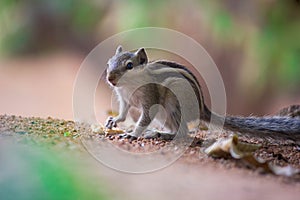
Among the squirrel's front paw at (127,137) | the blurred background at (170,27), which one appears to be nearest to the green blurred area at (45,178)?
the squirrel's front paw at (127,137)

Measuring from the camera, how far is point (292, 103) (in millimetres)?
2238

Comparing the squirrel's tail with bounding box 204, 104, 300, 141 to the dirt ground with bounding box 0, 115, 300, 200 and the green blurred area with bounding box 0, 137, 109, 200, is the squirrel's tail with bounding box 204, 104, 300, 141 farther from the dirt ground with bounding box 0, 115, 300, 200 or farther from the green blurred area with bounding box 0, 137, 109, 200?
the green blurred area with bounding box 0, 137, 109, 200

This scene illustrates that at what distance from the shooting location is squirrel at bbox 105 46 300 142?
5.06 ft

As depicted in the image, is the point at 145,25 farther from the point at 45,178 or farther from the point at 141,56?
the point at 45,178

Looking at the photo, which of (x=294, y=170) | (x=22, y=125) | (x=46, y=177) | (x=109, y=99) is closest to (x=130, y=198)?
(x=46, y=177)

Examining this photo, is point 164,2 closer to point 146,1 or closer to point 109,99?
point 146,1

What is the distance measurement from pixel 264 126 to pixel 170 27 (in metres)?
0.94

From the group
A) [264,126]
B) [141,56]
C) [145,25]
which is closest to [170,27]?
[145,25]

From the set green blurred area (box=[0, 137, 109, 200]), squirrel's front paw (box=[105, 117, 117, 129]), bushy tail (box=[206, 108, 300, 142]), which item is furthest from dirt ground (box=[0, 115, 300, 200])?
squirrel's front paw (box=[105, 117, 117, 129])

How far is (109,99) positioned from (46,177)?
1.27 metres

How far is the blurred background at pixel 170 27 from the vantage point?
7.30 ft

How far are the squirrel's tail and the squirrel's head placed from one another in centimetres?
33

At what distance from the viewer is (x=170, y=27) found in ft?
7.57

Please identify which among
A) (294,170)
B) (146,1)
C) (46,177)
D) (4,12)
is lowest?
(46,177)
